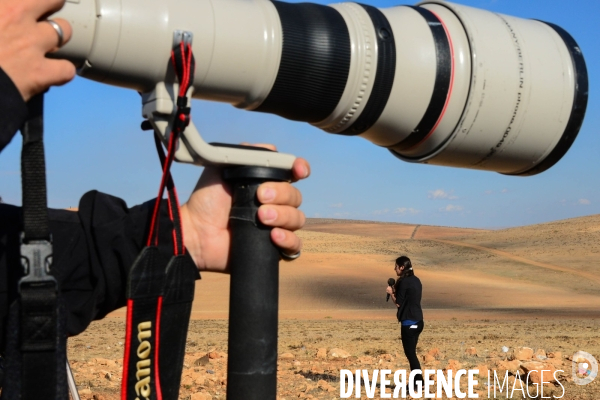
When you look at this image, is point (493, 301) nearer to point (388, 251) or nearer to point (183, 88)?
point (388, 251)

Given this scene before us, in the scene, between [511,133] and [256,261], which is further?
[511,133]

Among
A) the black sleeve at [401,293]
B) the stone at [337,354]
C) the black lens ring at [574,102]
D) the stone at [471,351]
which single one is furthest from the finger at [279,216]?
the stone at [471,351]

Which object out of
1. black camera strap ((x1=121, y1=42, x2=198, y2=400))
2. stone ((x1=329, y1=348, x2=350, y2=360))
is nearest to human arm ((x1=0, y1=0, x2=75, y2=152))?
black camera strap ((x1=121, y1=42, x2=198, y2=400))

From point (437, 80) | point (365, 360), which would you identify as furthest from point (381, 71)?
point (365, 360)

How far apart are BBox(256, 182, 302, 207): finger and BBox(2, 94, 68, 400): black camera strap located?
0.50 meters

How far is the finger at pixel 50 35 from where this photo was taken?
4.72 feet

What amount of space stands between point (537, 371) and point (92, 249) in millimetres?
7265

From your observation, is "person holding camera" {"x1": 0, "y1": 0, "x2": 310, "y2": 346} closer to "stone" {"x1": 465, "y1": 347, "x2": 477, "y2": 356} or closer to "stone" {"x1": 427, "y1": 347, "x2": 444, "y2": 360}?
"stone" {"x1": 427, "y1": 347, "x2": 444, "y2": 360}

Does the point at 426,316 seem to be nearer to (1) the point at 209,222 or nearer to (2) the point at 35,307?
(1) the point at 209,222

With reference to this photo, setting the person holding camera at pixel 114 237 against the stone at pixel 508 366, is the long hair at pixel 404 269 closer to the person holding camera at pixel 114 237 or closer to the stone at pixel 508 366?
the stone at pixel 508 366

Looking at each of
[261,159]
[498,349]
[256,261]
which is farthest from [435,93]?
[498,349]

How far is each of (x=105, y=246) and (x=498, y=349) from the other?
10.7 metres

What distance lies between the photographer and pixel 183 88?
1644 mm

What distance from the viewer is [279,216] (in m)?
1.76
